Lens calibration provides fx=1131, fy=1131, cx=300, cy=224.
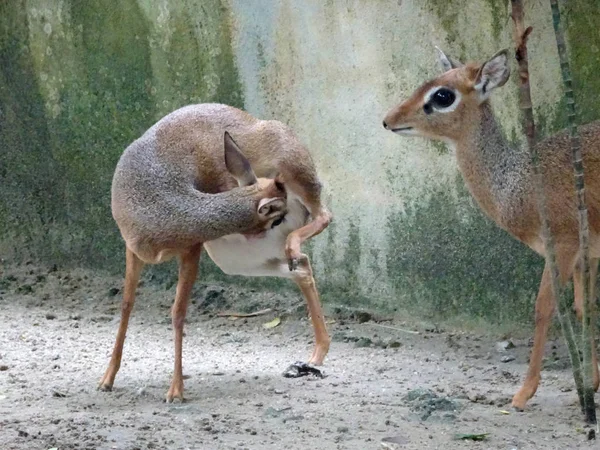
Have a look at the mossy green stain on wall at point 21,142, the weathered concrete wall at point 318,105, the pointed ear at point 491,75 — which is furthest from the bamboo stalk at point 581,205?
the mossy green stain on wall at point 21,142

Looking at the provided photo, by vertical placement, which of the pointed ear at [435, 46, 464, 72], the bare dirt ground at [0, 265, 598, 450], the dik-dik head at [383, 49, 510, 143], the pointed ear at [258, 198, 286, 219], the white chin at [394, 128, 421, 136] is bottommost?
the bare dirt ground at [0, 265, 598, 450]

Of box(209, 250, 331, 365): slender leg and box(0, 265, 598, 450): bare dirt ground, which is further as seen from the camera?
box(209, 250, 331, 365): slender leg

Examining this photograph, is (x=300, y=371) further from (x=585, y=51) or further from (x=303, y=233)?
(x=585, y=51)

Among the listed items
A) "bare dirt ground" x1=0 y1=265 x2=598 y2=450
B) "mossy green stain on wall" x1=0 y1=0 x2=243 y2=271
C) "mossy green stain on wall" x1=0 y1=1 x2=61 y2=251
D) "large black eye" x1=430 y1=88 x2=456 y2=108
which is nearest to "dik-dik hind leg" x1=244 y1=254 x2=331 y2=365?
"bare dirt ground" x1=0 y1=265 x2=598 y2=450

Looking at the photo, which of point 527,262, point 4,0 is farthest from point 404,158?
point 4,0

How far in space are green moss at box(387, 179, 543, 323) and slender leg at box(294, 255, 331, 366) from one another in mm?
801

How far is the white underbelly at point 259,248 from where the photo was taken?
6.07 m

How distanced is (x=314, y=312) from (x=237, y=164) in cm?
124

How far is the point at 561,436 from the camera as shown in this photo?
4.74 m

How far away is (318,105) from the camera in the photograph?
23.0 ft

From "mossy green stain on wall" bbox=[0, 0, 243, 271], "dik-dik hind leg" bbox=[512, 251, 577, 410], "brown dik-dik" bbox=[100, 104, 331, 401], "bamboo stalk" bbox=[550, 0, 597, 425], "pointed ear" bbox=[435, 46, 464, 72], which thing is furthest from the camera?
"mossy green stain on wall" bbox=[0, 0, 243, 271]

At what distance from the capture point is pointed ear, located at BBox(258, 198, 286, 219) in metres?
5.23

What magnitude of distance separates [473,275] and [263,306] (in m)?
1.50

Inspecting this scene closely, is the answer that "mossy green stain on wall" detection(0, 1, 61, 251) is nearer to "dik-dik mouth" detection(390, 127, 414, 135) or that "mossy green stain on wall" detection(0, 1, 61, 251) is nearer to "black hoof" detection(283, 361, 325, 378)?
"black hoof" detection(283, 361, 325, 378)
